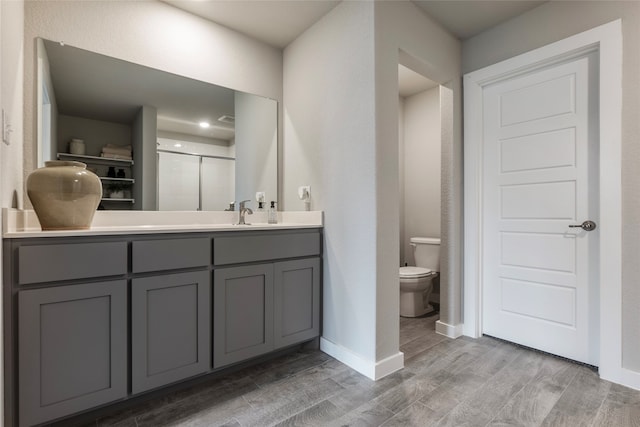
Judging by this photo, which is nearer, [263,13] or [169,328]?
[169,328]

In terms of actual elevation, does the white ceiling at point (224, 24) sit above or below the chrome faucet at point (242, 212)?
above

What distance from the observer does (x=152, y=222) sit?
2.02m

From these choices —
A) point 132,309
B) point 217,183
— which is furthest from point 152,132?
point 132,309

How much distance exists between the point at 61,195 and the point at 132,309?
622mm

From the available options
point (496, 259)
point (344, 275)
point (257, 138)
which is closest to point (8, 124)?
point (257, 138)

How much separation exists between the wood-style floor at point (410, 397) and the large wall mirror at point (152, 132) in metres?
1.19

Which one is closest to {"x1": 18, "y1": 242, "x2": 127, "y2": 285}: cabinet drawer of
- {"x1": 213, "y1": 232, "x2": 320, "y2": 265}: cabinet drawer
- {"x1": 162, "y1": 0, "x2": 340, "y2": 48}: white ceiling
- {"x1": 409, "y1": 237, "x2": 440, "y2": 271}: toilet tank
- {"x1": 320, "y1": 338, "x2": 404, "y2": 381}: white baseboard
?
{"x1": 213, "y1": 232, "x2": 320, "y2": 265}: cabinet drawer

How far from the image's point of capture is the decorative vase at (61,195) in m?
1.43

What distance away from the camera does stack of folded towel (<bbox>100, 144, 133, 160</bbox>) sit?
191cm

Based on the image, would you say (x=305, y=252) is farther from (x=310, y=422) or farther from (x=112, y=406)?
(x=112, y=406)

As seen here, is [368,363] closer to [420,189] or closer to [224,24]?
[420,189]

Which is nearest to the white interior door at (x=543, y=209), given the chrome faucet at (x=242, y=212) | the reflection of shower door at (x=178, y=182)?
the chrome faucet at (x=242, y=212)

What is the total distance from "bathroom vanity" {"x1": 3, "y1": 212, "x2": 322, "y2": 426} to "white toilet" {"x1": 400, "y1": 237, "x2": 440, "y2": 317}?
1.30 m

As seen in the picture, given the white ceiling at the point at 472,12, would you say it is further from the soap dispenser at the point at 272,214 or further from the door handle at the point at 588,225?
the soap dispenser at the point at 272,214
